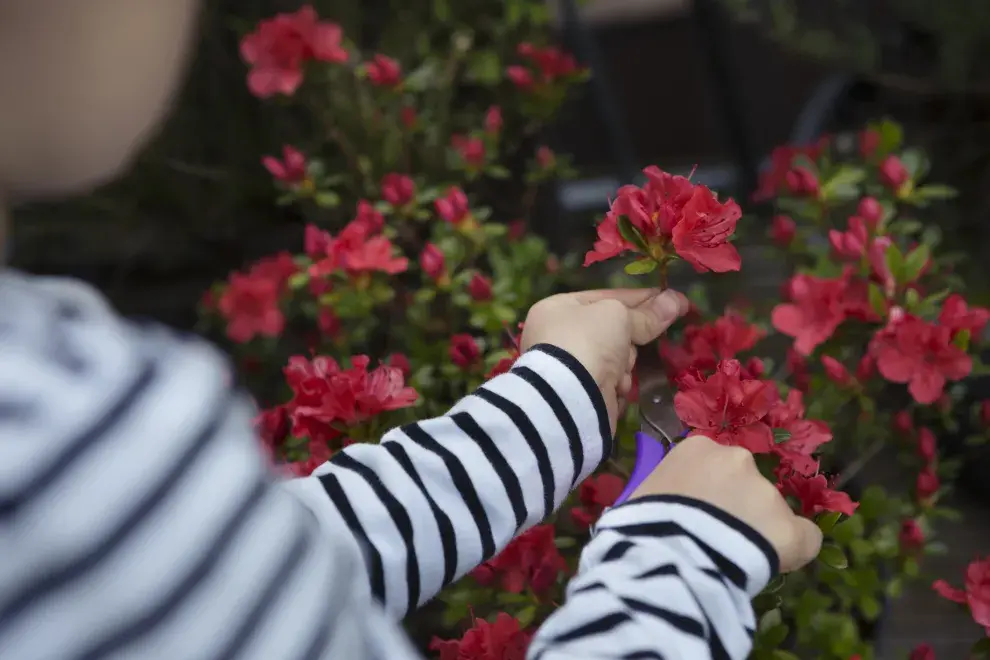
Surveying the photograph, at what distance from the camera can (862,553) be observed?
2.70 feet

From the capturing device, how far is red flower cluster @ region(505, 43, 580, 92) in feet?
4.07

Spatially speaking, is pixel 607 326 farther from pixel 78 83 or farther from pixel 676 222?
pixel 78 83

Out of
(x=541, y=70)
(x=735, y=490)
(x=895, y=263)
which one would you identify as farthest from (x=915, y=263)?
(x=541, y=70)

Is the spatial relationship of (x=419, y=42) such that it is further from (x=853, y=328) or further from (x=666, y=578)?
(x=666, y=578)

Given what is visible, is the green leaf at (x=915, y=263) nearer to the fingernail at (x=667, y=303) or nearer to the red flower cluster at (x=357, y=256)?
the fingernail at (x=667, y=303)

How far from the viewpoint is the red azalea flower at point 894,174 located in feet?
3.30

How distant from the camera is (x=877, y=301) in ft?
2.59

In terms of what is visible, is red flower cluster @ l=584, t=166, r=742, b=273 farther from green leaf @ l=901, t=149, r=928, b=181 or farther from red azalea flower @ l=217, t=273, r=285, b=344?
red azalea flower @ l=217, t=273, r=285, b=344

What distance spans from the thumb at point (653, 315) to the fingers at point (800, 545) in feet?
0.56

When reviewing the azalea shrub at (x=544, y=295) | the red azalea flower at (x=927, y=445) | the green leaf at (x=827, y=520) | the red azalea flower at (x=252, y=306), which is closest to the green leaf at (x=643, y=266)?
the azalea shrub at (x=544, y=295)

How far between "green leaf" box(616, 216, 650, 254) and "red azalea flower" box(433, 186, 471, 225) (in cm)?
46

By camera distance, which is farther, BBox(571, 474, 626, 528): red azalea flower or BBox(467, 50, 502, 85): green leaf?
BBox(467, 50, 502, 85): green leaf

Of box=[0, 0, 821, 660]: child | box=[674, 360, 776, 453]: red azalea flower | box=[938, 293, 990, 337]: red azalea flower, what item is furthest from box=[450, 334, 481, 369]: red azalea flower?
box=[938, 293, 990, 337]: red azalea flower

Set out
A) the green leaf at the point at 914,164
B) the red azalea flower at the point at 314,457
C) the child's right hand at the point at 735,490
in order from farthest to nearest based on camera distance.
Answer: the green leaf at the point at 914,164, the red azalea flower at the point at 314,457, the child's right hand at the point at 735,490
